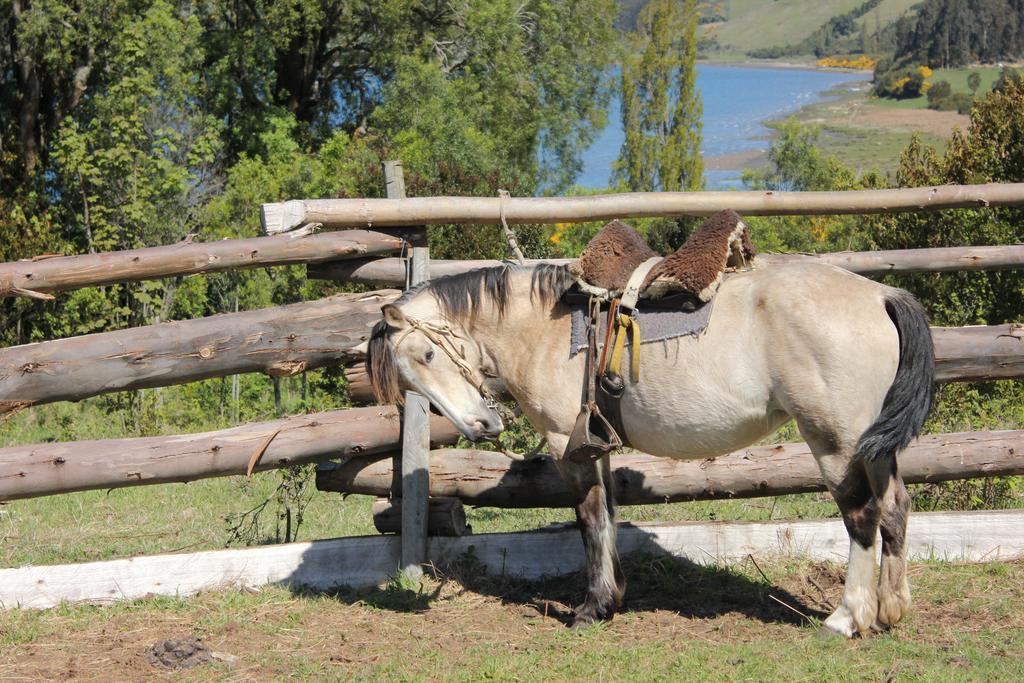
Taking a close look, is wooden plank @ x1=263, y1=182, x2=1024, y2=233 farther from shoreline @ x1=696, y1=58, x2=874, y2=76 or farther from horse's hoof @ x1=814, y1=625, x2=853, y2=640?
shoreline @ x1=696, y1=58, x2=874, y2=76

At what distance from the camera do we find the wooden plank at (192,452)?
5.46 m

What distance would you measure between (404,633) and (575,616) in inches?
33.1

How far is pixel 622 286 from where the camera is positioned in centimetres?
497

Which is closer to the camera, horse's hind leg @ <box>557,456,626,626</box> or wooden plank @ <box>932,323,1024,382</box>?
Result: horse's hind leg @ <box>557,456,626,626</box>

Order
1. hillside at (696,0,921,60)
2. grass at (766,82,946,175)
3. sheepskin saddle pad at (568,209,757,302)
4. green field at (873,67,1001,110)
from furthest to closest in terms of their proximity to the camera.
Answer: hillside at (696,0,921,60), green field at (873,67,1001,110), grass at (766,82,946,175), sheepskin saddle pad at (568,209,757,302)

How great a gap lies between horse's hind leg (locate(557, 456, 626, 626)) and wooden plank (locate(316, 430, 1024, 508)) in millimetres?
693

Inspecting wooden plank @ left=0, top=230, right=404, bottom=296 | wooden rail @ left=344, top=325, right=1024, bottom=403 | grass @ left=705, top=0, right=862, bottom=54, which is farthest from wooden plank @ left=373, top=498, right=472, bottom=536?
grass @ left=705, top=0, right=862, bottom=54

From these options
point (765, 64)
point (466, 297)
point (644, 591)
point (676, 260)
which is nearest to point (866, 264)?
point (676, 260)

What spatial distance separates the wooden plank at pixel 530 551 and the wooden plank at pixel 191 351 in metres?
1.00

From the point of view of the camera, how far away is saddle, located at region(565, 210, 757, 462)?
4738mm

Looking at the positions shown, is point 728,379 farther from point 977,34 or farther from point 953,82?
point 977,34

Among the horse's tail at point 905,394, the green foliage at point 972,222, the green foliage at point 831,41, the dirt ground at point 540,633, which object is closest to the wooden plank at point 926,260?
the horse's tail at point 905,394

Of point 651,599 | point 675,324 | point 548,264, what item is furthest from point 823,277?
point 651,599

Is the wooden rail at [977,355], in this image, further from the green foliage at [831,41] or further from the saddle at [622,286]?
the green foliage at [831,41]
